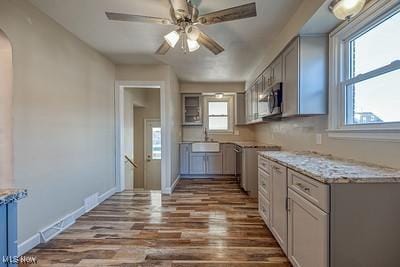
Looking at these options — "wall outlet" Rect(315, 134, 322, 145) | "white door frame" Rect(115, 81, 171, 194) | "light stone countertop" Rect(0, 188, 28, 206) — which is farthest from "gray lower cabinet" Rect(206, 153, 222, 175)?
"light stone countertop" Rect(0, 188, 28, 206)

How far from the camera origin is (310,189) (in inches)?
73.2

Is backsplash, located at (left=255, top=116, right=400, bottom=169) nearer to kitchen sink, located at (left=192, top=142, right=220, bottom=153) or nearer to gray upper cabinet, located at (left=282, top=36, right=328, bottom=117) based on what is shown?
gray upper cabinet, located at (left=282, top=36, right=328, bottom=117)

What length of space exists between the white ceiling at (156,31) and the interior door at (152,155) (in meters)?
3.23

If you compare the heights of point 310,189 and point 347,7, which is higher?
point 347,7

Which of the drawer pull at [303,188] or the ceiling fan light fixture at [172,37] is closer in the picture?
the drawer pull at [303,188]

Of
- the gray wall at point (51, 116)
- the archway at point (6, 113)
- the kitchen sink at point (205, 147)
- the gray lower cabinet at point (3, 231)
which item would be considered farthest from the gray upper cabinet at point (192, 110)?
the gray lower cabinet at point (3, 231)

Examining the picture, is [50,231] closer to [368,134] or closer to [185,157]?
[368,134]

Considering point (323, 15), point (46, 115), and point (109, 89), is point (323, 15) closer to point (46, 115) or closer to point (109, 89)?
point (46, 115)

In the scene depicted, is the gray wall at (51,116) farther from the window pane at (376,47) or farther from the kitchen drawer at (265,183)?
the window pane at (376,47)

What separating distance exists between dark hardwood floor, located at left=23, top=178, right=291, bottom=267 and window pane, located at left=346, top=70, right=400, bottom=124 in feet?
4.95

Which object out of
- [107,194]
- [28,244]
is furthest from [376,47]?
[107,194]

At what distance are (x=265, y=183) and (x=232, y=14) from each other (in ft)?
6.49

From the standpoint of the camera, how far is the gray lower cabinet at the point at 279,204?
2475 millimetres

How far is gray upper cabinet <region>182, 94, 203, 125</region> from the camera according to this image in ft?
23.6
